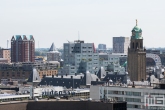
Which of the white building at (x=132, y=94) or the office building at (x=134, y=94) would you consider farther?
the white building at (x=132, y=94)

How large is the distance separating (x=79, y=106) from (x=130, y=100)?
32825mm

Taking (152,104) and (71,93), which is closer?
(152,104)

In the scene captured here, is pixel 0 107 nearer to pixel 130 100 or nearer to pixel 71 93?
pixel 130 100

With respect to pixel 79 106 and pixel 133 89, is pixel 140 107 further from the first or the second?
pixel 79 106

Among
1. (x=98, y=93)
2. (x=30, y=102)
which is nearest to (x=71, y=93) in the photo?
(x=98, y=93)

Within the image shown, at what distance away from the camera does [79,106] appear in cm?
9019

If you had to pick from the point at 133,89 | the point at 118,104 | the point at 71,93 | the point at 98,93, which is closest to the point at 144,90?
the point at 133,89

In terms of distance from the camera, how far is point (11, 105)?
9094cm

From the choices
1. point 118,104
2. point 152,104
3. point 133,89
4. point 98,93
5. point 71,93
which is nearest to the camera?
point 118,104

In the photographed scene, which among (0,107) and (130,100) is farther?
(130,100)

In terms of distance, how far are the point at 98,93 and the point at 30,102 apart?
3941cm

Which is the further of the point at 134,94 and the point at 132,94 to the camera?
the point at 132,94

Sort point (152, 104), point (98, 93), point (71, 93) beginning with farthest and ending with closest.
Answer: point (71, 93), point (98, 93), point (152, 104)

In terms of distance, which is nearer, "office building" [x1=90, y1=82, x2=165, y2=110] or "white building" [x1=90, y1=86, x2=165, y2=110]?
"office building" [x1=90, y1=82, x2=165, y2=110]
